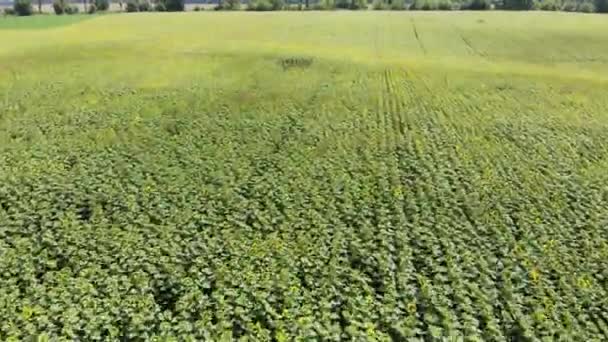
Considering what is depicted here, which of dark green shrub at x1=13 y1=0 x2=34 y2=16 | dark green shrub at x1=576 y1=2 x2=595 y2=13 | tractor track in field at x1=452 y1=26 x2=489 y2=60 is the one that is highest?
dark green shrub at x1=576 y1=2 x2=595 y2=13

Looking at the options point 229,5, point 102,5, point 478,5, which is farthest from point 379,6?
point 102,5

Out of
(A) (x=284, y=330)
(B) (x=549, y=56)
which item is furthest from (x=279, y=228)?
(B) (x=549, y=56)

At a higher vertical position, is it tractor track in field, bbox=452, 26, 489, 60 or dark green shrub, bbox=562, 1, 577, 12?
dark green shrub, bbox=562, 1, 577, 12

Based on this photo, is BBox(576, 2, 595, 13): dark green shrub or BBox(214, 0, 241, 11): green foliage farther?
BBox(214, 0, 241, 11): green foliage

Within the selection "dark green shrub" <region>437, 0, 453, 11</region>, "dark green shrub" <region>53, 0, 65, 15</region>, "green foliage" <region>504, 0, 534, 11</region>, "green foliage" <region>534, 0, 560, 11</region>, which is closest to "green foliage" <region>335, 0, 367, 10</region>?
"dark green shrub" <region>437, 0, 453, 11</region>

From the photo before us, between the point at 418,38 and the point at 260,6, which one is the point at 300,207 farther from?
the point at 260,6

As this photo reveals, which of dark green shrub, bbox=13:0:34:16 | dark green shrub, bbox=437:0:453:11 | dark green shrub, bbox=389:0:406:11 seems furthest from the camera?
dark green shrub, bbox=389:0:406:11

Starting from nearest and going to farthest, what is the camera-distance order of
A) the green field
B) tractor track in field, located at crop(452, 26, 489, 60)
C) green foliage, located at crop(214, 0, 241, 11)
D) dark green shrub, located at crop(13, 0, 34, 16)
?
the green field, tractor track in field, located at crop(452, 26, 489, 60), dark green shrub, located at crop(13, 0, 34, 16), green foliage, located at crop(214, 0, 241, 11)

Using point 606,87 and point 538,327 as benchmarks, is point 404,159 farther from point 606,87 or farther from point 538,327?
point 606,87

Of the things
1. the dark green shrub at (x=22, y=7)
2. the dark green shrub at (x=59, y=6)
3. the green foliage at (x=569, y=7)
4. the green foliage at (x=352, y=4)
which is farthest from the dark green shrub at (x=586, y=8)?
the dark green shrub at (x=22, y=7)

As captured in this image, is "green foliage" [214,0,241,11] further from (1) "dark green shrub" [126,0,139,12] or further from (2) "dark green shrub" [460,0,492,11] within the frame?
(2) "dark green shrub" [460,0,492,11]
